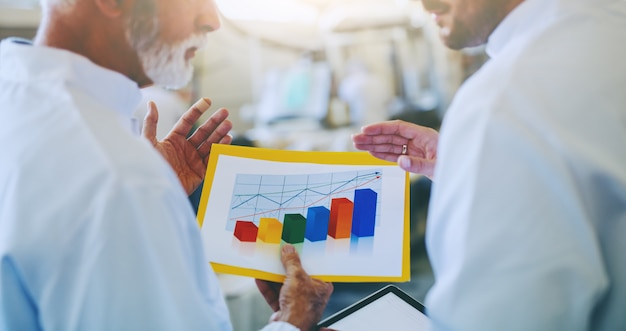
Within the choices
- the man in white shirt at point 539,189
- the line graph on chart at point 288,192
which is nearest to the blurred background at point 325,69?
the line graph on chart at point 288,192

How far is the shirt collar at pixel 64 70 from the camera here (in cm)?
71

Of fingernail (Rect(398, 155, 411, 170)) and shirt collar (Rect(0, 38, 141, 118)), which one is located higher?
shirt collar (Rect(0, 38, 141, 118))

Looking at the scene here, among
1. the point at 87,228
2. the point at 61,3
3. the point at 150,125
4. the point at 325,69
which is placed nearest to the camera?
the point at 87,228

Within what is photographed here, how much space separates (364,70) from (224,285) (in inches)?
113

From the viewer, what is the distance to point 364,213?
950 mm

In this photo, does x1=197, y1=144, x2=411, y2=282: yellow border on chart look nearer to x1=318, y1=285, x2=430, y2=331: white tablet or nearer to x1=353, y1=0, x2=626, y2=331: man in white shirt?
x1=318, y1=285, x2=430, y2=331: white tablet

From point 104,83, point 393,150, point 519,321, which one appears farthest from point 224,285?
point 519,321

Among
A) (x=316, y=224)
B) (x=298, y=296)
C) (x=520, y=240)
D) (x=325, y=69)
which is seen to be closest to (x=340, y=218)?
(x=316, y=224)

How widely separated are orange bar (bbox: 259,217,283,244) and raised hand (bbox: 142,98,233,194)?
234 millimetres

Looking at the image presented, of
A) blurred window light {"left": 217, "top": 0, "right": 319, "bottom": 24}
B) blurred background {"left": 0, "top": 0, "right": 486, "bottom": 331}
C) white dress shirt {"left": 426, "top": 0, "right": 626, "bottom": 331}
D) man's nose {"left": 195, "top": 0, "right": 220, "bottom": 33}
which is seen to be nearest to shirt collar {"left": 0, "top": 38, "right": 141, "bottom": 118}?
man's nose {"left": 195, "top": 0, "right": 220, "bottom": 33}

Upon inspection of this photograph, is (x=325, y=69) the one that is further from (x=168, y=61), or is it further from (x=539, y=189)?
(x=539, y=189)

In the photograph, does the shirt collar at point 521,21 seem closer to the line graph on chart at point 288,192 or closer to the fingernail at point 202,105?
the line graph on chart at point 288,192

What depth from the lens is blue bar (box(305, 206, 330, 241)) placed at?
93cm

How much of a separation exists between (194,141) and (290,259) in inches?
14.7
